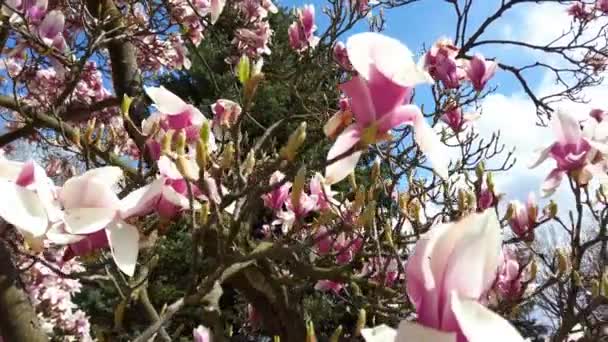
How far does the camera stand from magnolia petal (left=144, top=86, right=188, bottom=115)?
1208mm

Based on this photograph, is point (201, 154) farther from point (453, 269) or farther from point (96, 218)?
point (453, 269)

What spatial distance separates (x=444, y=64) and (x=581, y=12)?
2.63m

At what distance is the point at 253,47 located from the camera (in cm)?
424

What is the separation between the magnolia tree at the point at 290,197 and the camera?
0.85 metres

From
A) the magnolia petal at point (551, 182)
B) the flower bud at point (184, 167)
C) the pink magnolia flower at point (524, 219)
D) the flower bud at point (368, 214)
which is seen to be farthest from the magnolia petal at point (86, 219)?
the pink magnolia flower at point (524, 219)

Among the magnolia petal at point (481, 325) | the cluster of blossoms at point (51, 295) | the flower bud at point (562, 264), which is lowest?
the cluster of blossoms at point (51, 295)

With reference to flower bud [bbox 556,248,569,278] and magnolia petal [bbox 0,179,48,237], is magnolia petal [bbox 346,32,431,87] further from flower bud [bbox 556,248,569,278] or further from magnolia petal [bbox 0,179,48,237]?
flower bud [bbox 556,248,569,278]

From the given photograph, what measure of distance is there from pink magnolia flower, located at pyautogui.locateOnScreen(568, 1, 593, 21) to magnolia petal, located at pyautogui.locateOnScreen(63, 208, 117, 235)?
460cm

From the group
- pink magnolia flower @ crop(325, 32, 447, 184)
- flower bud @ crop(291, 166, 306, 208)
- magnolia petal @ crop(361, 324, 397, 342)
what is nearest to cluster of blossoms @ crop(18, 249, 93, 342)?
flower bud @ crop(291, 166, 306, 208)

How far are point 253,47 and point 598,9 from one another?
8.12 ft

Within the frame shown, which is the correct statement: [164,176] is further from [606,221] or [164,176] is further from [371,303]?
[606,221]

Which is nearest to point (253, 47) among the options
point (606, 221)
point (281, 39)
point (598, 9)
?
point (598, 9)

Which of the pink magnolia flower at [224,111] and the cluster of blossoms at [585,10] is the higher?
the cluster of blossoms at [585,10]

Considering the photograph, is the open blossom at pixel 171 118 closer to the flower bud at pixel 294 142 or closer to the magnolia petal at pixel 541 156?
the flower bud at pixel 294 142
